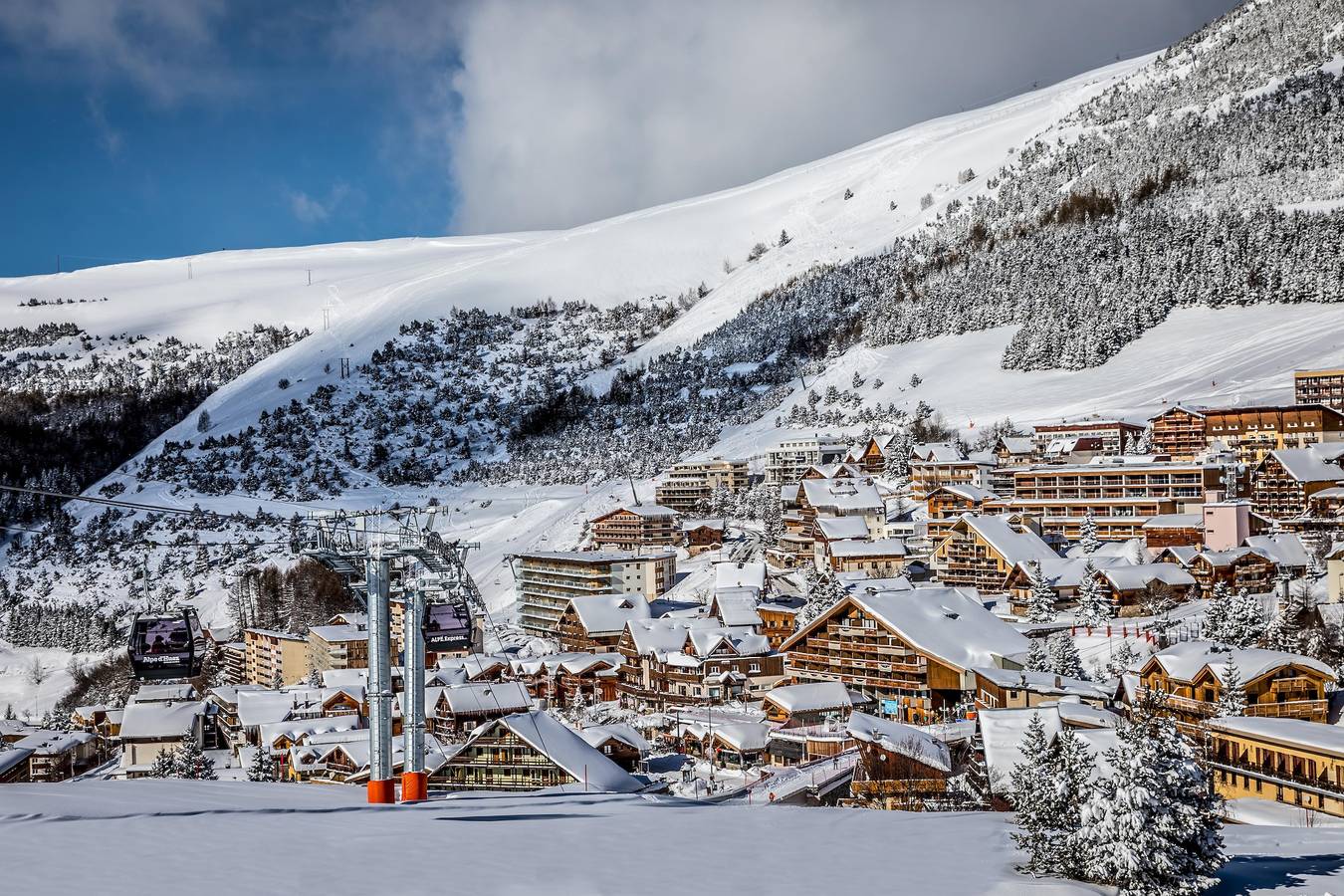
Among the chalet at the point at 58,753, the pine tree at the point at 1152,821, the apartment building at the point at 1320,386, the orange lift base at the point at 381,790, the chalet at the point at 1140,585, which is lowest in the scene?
the chalet at the point at 58,753

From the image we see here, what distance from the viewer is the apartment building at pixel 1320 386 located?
65438 mm

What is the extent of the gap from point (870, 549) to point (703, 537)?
1594 cm

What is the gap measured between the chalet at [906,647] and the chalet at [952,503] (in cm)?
1650

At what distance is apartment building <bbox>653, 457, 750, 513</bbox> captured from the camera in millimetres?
76438

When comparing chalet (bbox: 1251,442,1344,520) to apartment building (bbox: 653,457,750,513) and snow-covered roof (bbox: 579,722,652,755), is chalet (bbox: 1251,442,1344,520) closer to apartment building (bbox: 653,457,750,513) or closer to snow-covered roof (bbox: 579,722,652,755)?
snow-covered roof (bbox: 579,722,652,755)

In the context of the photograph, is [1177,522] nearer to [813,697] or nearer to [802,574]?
[802,574]

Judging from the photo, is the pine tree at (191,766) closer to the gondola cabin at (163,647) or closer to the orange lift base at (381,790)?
the gondola cabin at (163,647)

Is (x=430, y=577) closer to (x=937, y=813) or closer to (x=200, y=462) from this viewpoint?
(x=937, y=813)

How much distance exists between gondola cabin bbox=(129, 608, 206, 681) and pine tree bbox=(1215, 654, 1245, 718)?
2096cm

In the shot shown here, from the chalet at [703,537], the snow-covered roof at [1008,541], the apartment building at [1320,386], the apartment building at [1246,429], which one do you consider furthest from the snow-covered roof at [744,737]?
the apartment building at [1320,386]

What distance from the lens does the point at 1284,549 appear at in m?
41.6

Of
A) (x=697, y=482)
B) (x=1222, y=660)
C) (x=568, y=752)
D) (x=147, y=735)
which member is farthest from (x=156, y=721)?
(x=697, y=482)

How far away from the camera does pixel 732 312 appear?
149250 millimetres

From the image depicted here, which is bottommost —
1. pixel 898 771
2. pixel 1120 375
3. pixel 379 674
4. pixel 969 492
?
pixel 898 771
